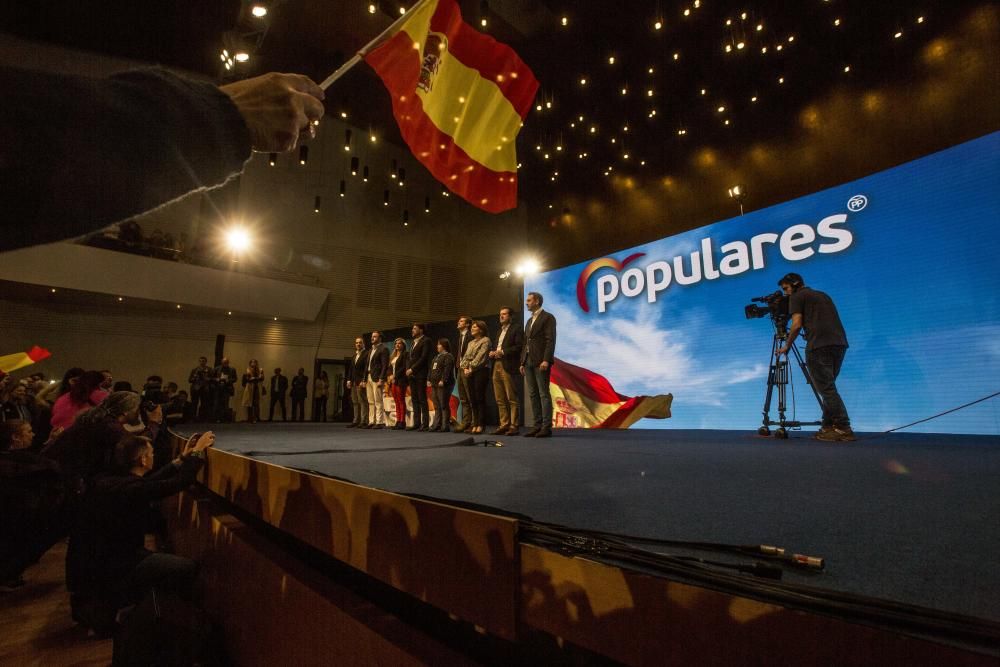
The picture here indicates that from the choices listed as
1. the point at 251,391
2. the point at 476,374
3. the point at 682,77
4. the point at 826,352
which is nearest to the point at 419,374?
the point at 476,374

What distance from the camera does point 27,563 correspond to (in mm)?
3098

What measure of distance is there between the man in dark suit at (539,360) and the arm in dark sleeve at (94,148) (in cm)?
400

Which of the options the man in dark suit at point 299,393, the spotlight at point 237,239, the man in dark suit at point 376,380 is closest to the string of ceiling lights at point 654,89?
the man in dark suit at point 376,380

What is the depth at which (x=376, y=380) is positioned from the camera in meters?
6.68

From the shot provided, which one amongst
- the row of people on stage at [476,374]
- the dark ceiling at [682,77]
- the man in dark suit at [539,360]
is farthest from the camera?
the dark ceiling at [682,77]

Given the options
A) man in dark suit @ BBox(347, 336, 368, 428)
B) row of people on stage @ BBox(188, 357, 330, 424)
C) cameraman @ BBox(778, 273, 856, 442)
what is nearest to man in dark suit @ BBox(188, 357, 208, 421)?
row of people on stage @ BBox(188, 357, 330, 424)

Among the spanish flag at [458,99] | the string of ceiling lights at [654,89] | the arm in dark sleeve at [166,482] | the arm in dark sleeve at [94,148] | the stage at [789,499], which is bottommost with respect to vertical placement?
the arm in dark sleeve at [166,482]

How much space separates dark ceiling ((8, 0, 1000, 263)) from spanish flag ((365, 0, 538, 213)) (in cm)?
476

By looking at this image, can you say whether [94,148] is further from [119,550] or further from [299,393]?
[299,393]

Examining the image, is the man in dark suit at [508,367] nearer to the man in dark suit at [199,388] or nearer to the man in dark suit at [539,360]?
the man in dark suit at [539,360]

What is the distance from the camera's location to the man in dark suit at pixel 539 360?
4.33 metres

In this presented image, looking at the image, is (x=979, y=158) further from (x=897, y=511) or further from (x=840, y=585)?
(x=840, y=585)

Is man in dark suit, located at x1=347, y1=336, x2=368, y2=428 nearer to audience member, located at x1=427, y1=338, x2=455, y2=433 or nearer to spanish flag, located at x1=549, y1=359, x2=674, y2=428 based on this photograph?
audience member, located at x1=427, y1=338, x2=455, y2=433

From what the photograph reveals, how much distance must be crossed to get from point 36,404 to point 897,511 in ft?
26.5
